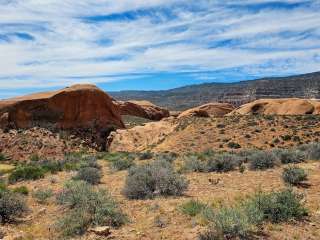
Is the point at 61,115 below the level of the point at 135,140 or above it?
above

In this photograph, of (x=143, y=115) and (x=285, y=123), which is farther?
(x=143, y=115)

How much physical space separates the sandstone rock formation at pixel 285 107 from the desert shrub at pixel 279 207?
37.4m

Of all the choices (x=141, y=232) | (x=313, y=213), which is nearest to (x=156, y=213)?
(x=141, y=232)

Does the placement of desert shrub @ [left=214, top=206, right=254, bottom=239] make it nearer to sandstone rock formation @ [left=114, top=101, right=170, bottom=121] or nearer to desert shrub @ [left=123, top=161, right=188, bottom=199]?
desert shrub @ [left=123, top=161, right=188, bottom=199]

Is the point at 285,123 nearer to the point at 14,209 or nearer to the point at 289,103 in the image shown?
the point at 289,103

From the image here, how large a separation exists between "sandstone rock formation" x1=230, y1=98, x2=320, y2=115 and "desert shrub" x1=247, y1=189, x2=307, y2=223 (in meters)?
37.4

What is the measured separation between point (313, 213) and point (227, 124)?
91.7ft

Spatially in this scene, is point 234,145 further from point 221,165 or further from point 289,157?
point 221,165

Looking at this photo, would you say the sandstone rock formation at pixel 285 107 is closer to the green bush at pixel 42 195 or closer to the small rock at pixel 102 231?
the green bush at pixel 42 195

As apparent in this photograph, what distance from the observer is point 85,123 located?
35.9 meters

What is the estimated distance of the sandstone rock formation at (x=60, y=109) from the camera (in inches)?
1326

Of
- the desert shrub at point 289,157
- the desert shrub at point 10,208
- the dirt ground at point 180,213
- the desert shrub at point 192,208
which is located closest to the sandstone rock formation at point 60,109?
the dirt ground at point 180,213

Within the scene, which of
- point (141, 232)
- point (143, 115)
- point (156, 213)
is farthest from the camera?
point (143, 115)

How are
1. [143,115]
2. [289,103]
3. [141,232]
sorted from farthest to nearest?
[143,115], [289,103], [141,232]
